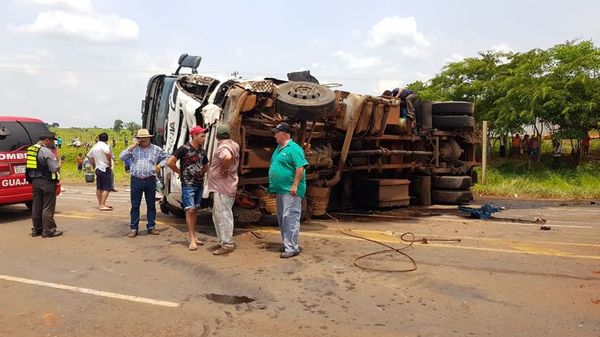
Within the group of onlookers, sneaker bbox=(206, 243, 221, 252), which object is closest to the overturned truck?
the group of onlookers

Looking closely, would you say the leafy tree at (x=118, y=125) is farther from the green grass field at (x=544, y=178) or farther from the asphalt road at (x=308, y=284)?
the asphalt road at (x=308, y=284)

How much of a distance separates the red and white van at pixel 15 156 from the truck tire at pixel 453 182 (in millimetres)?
7626

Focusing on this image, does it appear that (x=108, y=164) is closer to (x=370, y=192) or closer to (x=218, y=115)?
(x=218, y=115)

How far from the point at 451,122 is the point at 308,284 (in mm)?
7179

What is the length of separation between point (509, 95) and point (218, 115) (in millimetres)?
16403

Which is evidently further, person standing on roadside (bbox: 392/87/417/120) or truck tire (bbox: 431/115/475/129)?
truck tire (bbox: 431/115/475/129)

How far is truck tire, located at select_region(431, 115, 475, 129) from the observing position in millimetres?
10945

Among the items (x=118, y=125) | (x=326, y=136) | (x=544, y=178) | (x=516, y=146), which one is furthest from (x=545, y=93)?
(x=118, y=125)

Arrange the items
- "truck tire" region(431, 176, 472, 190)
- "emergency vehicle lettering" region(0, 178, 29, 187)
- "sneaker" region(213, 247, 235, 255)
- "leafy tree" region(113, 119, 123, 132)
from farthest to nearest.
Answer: "leafy tree" region(113, 119, 123, 132), "truck tire" region(431, 176, 472, 190), "emergency vehicle lettering" region(0, 178, 29, 187), "sneaker" region(213, 247, 235, 255)

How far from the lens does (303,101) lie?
7.22m

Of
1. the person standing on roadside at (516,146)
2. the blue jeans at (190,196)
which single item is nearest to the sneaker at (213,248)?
the blue jeans at (190,196)

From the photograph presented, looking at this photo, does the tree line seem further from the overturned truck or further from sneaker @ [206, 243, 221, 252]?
sneaker @ [206, 243, 221, 252]

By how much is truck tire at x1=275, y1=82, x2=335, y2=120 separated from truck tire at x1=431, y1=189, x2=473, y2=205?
15.1ft

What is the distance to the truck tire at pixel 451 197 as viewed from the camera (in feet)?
35.8
